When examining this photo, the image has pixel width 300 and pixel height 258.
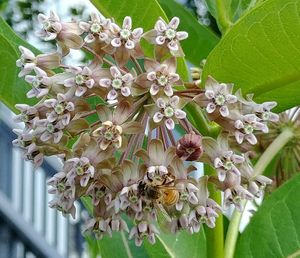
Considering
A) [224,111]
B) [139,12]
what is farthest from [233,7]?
[224,111]

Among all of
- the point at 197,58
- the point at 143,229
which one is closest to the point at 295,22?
the point at 143,229

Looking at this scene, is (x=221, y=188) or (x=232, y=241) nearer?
(x=221, y=188)

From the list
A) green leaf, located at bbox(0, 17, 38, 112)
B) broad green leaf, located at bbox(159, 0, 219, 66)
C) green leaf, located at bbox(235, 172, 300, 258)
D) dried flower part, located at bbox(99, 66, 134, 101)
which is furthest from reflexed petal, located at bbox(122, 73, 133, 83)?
broad green leaf, located at bbox(159, 0, 219, 66)

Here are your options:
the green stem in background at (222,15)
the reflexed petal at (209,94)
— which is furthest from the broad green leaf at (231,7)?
the reflexed petal at (209,94)

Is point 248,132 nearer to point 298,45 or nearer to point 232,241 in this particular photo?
point 298,45

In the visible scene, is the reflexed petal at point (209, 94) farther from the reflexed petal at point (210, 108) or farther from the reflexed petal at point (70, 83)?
the reflexed petal at point (70, 83)

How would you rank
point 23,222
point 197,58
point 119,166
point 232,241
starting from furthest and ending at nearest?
1. point 23,222
2. point 197,58
3. point 232,241
4. point 119,166

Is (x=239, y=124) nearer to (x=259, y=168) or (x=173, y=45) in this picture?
(x=173, y=45)
